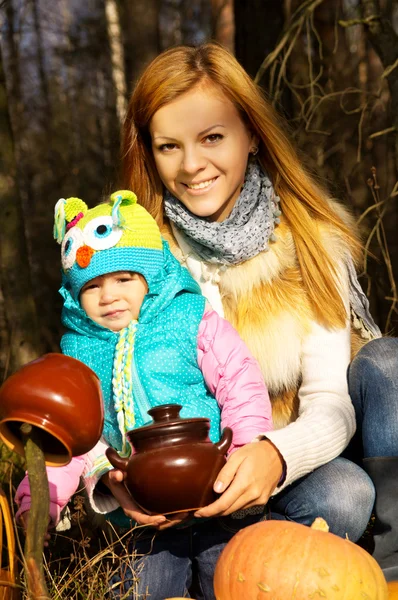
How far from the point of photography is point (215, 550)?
2.40m

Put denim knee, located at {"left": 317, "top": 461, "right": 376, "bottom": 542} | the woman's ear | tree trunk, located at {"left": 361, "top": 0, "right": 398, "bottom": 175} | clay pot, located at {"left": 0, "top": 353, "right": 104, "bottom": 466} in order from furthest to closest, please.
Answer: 1. tree trunk, located at {"left": 361, "top": 0, "right": 398, "bottom": 175}
2. the woman's ear
3. denim knee, located at {"left": 317, "top": 461, "right": 376, "bottom": 542}
4. clay pot, located at {"left": 0, "top": 353, "right": 104, "bottom": 466}

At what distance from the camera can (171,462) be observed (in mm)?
1873

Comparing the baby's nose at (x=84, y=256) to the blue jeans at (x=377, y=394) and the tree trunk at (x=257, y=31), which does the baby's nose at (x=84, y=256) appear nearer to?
the blue jeans at (x=377, y=394)

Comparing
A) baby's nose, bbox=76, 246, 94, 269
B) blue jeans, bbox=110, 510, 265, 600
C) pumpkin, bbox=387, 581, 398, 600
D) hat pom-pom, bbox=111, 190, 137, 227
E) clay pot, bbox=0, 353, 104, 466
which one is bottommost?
blue jeans, bbox=110, 510, 265, 600

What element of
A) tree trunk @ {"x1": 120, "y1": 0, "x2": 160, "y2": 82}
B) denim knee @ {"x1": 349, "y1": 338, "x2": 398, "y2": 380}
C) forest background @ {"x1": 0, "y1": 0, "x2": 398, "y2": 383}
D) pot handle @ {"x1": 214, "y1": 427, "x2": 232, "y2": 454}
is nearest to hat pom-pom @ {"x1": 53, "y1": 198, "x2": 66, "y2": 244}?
forest background @ {"x1": 0, "y1": 0, "x2": 398, "y2": 383}

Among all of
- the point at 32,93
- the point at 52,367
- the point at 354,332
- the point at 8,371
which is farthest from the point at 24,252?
the point at 32,93

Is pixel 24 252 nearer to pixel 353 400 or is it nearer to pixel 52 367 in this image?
pixel 353 400

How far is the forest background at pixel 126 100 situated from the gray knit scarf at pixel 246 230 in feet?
1.66

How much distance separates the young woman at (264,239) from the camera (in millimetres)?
2477

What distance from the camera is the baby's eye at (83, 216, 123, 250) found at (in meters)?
2.32

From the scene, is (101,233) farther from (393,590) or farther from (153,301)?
(393,590)

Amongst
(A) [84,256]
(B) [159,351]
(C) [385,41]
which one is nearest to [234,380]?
(B) [159,351]

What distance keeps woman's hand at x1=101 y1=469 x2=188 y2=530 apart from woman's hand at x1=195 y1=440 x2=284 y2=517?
0.08m

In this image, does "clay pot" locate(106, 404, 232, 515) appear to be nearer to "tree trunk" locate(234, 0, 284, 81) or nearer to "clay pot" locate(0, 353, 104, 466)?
"clay pot" locate(0, 353, 104, 466)
